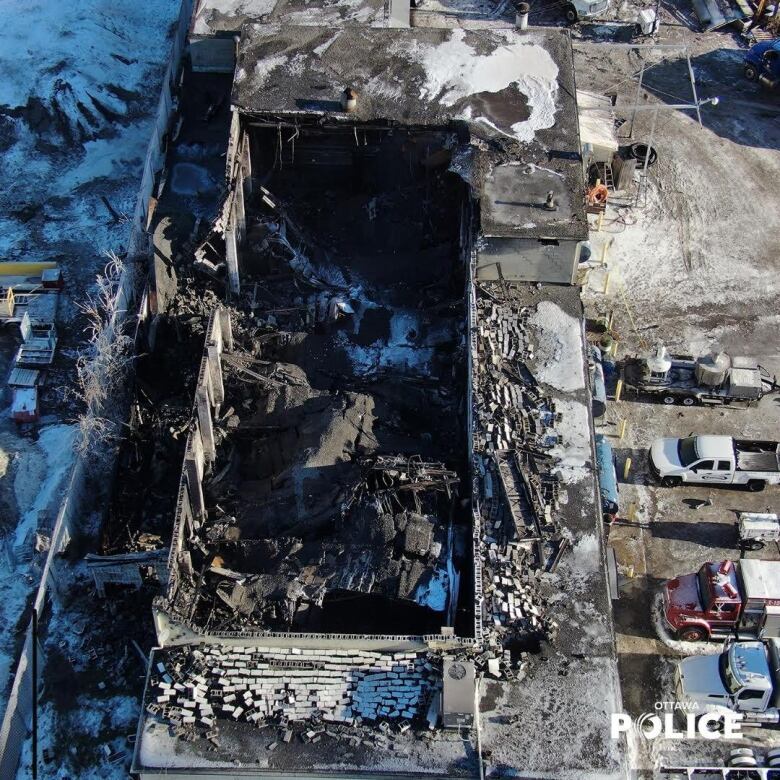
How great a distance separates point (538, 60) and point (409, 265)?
754cm

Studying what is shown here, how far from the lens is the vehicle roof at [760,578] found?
2361 centimetres

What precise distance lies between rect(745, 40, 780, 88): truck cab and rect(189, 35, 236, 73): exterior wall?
1829 centimetres

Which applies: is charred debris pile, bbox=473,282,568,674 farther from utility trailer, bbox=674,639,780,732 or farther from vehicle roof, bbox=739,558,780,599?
vehicle roof, bbox=739,558,780,599

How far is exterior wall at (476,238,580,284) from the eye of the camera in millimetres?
28203

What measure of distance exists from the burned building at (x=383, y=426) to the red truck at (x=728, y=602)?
282 cm

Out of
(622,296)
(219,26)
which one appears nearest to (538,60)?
(622,296)

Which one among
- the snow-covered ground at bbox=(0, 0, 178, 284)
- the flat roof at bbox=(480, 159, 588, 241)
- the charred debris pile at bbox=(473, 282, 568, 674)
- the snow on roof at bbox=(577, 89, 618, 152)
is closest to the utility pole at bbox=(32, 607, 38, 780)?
the charred debris pile at bbox=(473, 282, 568, 674)

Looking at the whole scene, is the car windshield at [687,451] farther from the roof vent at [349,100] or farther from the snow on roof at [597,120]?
the roof vent at [349,100]

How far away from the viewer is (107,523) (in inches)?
1019

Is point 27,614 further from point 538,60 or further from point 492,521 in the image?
point 538,60

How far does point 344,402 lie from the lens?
26.2 metres

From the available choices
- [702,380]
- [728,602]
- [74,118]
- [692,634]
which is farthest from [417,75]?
[692,634]

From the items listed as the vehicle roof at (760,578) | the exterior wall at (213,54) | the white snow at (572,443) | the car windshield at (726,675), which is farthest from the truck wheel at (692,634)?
the exterior wall at (213,54)

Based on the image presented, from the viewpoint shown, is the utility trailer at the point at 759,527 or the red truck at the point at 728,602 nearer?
the red truck at the point at 728,602
